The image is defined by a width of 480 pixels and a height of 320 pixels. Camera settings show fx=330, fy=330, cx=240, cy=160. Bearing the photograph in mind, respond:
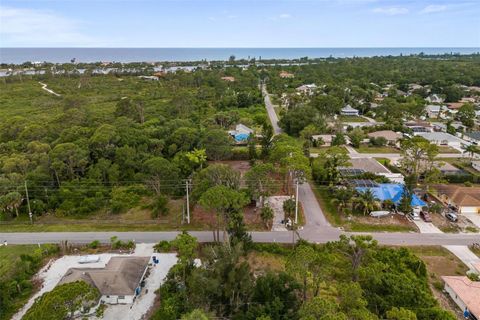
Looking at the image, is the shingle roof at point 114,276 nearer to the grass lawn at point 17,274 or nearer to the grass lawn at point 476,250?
the grass lawn at point 17,274

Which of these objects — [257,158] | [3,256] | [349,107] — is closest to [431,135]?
[349,107]

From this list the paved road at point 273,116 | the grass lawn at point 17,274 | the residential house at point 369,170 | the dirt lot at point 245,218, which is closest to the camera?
the grass lawn at point 17,274

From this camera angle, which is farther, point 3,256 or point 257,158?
point 257,158

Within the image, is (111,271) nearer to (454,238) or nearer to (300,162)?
(300,162)

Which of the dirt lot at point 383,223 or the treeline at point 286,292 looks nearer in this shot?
the treeline at point 286,292

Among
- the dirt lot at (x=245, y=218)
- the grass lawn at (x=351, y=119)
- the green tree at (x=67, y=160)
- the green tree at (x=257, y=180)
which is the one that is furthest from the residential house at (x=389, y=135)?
the green tree at (x=67, y=160)

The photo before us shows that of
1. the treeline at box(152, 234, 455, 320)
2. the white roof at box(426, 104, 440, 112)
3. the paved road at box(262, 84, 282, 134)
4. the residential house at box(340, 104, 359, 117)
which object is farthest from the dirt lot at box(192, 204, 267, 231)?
the white roof at box(426, 104, 440, 112)

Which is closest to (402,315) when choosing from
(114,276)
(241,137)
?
(114,276)
